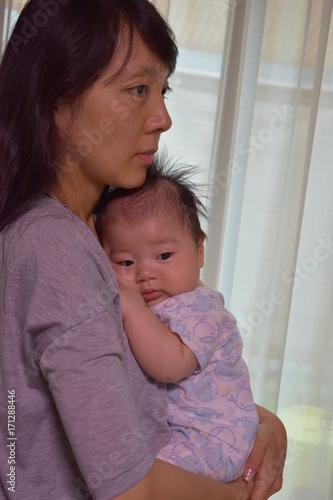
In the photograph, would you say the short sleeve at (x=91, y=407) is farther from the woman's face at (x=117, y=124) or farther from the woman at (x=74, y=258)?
the woman's face at (x=117, y=124)

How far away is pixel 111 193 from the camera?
1.41m

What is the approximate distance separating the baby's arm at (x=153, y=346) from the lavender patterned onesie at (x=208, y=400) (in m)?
0.03

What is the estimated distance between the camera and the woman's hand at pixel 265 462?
4.45 feet

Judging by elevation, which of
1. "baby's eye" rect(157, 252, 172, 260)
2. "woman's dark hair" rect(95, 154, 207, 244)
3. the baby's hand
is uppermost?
"woman's dark hair" rect(95, 154, 207, 244)

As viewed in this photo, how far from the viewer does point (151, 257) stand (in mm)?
1358

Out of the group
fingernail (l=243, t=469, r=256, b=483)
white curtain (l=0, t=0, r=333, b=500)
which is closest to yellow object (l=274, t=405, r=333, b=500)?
white curtain (l=0, t=0, r=333, b=500)

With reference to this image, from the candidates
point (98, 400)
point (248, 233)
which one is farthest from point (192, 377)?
point (248, 233)

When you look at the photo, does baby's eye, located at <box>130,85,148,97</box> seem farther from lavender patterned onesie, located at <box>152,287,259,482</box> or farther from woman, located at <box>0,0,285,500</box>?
lavender patterned onesie, located at <box>152,287,259,482</box>

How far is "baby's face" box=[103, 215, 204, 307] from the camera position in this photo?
4.42 feet

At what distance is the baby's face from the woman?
0.10m

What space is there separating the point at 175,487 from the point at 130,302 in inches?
12.7

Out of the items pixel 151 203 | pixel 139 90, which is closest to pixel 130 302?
pixel 151 203

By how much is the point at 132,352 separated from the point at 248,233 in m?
1.38

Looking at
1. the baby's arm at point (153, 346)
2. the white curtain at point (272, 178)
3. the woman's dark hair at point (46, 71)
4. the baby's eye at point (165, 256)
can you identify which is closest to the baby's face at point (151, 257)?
the baby's eye at point (165, 256)
